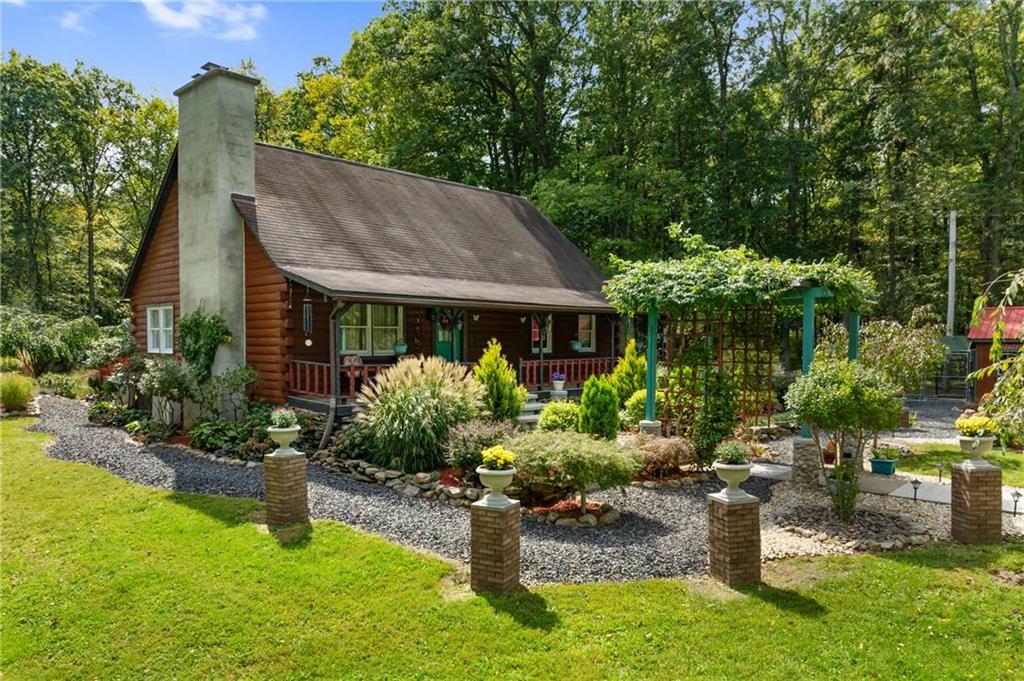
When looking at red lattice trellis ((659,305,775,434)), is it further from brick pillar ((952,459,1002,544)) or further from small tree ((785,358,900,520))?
brick pillar ((952,459,1002,544))

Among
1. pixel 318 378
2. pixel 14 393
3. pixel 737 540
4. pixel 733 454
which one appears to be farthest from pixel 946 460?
pixel 14 393

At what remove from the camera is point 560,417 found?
451 inches

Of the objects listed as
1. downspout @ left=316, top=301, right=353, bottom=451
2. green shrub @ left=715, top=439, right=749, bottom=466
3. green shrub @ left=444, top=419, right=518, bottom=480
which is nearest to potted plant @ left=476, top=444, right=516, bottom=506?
green shrub @ left=715, top=439, right=749, bottom=466

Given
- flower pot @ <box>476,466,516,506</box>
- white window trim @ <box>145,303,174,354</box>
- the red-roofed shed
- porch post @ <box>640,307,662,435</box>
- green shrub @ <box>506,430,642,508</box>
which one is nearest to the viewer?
flower pot @ <box>476,466,516,506</box>

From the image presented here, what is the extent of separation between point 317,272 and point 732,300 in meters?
8.58

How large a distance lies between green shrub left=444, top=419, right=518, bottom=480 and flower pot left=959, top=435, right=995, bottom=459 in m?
5.93

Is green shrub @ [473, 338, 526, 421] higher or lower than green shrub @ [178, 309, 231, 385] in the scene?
lower

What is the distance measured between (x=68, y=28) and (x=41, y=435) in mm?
8495

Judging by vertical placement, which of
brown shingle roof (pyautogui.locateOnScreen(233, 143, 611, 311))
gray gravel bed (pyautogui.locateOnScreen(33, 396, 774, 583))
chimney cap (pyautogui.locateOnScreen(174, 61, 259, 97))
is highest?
chimney cap (pyautogui.locateOnScreen(174, 61, 259, 97))

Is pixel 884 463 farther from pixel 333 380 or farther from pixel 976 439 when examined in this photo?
pixel 333 380

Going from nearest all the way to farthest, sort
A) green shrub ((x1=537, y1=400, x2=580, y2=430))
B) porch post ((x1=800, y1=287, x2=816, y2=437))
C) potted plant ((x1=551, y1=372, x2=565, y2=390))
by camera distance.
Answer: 1. porch post ((x1=800, y1=287, x2=816, y2=437))
2. green shrub ((x1=537, y1=400, x2=580, y2=430))
3. potted plant ((x1=551, y1=372, x2=565, y2=390))

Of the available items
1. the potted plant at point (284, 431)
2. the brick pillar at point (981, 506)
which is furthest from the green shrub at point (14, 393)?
the brick pillar at point (981, 506)

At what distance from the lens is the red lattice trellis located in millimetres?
11164

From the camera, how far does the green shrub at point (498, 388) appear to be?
12.0 meters
